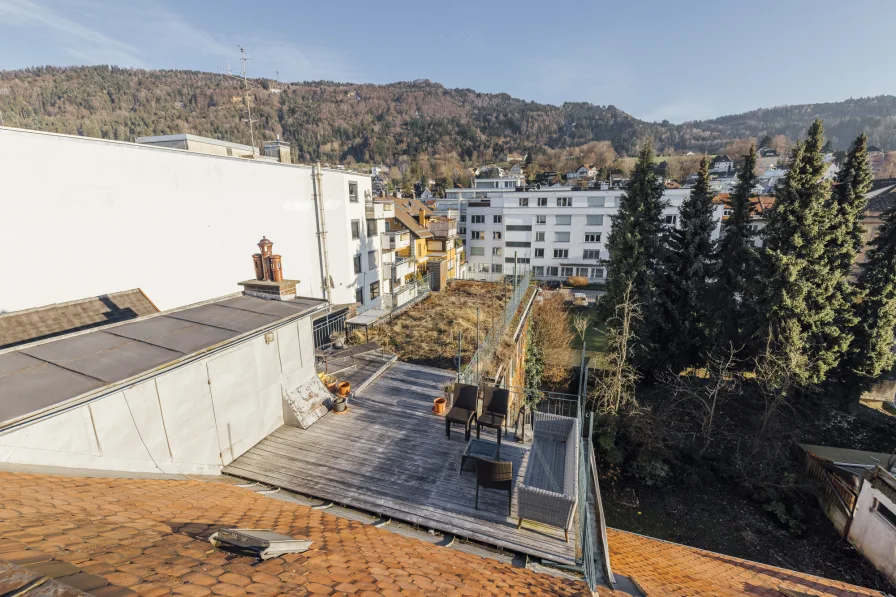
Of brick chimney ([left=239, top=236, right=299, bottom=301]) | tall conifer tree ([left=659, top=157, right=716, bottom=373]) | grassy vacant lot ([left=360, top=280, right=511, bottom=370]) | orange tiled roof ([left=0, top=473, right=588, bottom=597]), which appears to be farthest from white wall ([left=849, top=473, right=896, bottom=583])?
brick chimney ([left=239, top=236, right=299, bottom=301])

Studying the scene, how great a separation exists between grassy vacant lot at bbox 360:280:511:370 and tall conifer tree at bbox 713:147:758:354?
1233 centimetres

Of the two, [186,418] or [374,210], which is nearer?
[186,418]

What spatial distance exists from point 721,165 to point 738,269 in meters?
117

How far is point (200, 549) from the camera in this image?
3.29 metres

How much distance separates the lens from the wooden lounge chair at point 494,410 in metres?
8.80

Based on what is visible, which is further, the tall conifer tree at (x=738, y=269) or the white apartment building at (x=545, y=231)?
the white apartment building at (x=545, y=231)

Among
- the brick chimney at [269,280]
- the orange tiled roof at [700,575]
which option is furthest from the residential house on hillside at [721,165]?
the brick chimney at [269,280]

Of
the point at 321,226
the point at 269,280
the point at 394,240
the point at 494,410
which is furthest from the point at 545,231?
the point at 494,410

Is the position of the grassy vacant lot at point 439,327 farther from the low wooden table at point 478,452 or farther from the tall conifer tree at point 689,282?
the tall conifer tree at point 689,282

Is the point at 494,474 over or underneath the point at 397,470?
over

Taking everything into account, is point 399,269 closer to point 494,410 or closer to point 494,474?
point 494,410

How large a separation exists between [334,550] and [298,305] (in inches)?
285

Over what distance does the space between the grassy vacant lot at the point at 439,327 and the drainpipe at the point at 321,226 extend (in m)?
6.40

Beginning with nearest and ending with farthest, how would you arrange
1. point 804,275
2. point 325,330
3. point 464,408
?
1. point 464,408
2. point 325,330
3. point 804,275
